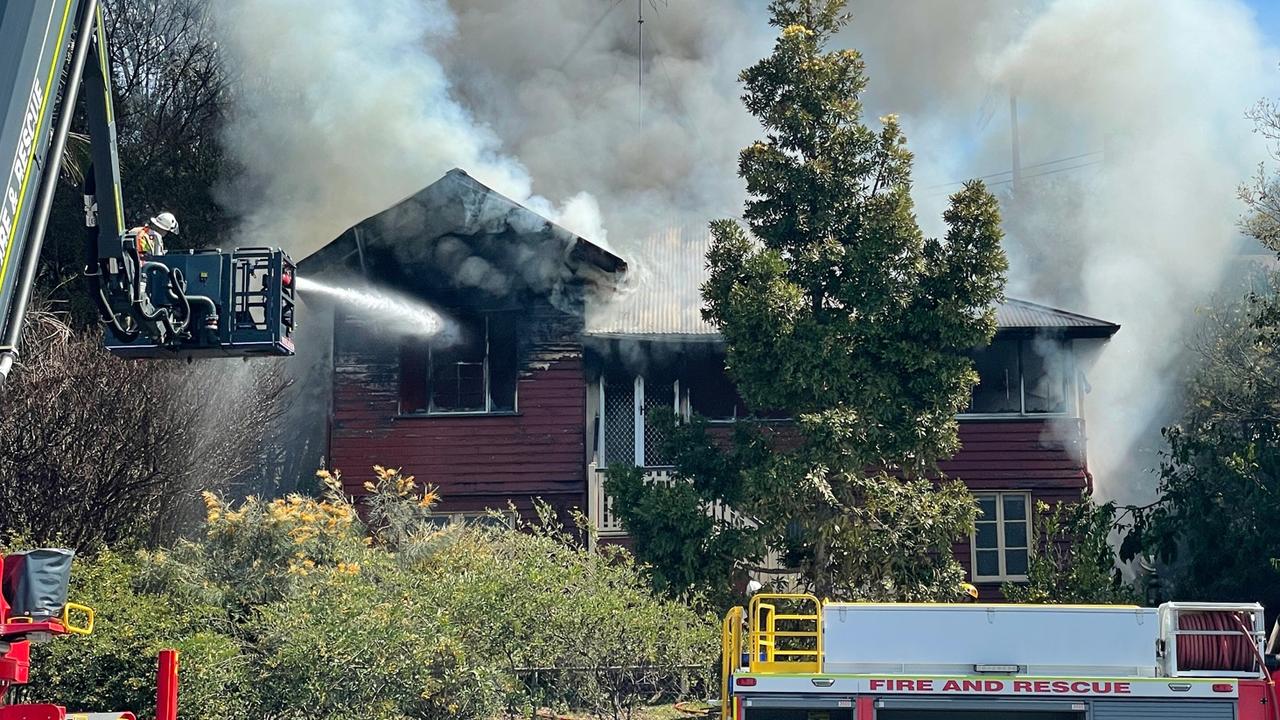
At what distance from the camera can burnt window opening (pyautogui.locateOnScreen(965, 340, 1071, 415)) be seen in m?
22.5

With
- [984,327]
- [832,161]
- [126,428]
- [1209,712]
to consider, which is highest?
[832,161]

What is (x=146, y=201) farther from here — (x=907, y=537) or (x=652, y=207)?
(x=907, y=537)

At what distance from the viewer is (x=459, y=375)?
2234 centimetres

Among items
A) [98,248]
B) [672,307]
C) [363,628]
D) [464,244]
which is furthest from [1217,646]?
[464,244]

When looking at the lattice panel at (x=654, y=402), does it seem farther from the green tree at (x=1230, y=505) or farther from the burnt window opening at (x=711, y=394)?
the green tree at (x=1230, y=505)

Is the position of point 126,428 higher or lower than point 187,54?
lower

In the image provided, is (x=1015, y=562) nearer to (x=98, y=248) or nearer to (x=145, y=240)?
(x=145, y=240)

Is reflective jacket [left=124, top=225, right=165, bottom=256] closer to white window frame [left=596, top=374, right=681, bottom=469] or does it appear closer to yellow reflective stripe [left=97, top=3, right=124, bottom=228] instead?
yellow reflective stripe [left=97, top=3, right=124, bottom=228]

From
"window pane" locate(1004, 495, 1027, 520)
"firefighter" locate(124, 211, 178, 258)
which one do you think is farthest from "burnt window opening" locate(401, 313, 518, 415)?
"firefighter" locate(124, 211, 178, 258)

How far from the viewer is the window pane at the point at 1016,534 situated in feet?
73.7

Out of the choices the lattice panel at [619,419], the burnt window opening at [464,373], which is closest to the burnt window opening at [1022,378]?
the lattice panel at [619,419]

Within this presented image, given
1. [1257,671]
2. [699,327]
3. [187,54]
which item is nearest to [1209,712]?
[1257,671]

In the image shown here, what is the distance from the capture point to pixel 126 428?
17484 mm

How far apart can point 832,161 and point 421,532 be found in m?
6.78
